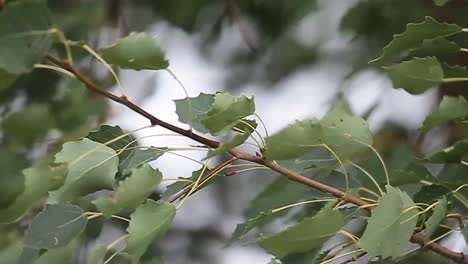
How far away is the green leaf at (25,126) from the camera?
141 cm

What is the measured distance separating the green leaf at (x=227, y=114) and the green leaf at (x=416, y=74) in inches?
5.5

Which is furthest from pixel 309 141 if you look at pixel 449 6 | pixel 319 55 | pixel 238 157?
pixel 319 55

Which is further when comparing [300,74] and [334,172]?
[300,74]

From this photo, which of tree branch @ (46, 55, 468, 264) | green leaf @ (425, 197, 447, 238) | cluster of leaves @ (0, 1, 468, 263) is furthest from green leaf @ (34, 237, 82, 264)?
green leaf @ (425, 197, 447, 238)

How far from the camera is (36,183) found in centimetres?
56

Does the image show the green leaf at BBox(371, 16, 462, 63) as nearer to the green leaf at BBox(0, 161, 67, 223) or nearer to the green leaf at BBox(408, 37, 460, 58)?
the green leaf at BBox(408, 37, 460, 58)

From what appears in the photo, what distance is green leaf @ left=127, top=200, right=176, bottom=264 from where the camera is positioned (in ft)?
1.86

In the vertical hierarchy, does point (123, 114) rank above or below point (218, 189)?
above

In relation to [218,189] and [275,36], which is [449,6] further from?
[218,189]

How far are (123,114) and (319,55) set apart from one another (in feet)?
1.55

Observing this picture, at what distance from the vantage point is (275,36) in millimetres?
1645

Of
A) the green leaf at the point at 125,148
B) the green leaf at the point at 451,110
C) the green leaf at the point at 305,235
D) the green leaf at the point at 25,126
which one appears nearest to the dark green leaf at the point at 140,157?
the green leaf at the point at 125,148

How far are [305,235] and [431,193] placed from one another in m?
0.17

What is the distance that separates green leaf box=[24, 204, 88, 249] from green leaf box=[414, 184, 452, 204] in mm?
259
